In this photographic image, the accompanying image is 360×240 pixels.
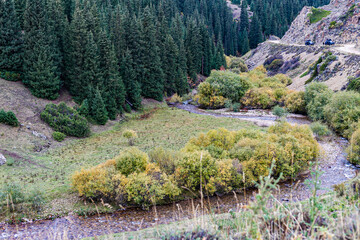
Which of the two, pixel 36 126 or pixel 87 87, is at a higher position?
pixel 87 87

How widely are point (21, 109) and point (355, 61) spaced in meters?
51.6

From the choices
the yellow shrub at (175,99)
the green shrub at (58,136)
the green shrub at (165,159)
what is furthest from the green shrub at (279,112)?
the green shrub at (58,136)

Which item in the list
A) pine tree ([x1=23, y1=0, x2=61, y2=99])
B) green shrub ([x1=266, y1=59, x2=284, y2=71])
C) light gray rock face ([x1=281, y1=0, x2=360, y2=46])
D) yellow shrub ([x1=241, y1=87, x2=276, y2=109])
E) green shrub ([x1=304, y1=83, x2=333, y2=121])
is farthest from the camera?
green shrub ([x1=266, y1=59, x2=284, y2=71])

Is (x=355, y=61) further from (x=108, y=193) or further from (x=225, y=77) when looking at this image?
(x=108, y=193)

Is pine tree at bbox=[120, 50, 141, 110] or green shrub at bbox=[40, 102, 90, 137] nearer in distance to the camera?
green shrub at bbox=[40, 102, 90, 137]

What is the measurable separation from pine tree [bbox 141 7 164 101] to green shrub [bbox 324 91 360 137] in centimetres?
3067

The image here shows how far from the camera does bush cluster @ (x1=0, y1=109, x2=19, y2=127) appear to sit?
30578mm

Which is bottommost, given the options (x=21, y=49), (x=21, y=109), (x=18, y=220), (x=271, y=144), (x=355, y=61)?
(x=18, y=220)

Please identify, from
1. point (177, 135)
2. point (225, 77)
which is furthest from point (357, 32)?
point (177, 135)

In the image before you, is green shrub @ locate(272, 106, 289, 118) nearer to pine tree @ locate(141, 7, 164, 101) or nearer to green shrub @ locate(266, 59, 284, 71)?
pine tree @ locate(141, 7, 164, 101)

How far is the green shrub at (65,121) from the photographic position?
34.9 m

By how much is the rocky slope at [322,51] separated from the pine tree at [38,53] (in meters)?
44.2

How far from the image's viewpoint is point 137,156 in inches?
784

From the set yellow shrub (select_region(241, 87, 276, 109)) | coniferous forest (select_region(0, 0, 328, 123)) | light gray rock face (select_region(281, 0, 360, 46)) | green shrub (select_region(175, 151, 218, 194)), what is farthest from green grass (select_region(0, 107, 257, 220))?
light gray rock face (select_region(281, 0, 360, 46))
